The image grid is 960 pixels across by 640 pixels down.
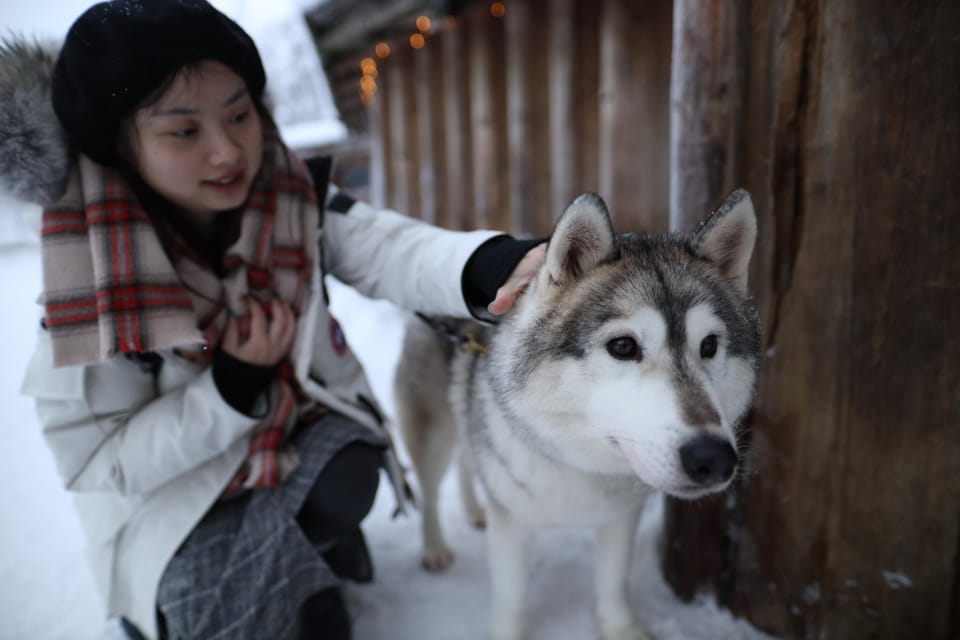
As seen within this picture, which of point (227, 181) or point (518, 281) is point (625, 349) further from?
point (227, 181)

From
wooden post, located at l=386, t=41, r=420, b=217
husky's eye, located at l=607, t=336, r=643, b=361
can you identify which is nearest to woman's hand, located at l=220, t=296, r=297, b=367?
husky's eye, located at l=607, t=336, r=643, b=361

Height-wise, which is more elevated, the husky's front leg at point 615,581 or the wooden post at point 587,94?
the wooden post at point 587,94

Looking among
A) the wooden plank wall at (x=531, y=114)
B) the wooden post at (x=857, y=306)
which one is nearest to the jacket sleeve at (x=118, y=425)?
the wooden post at (x=857, y=306)

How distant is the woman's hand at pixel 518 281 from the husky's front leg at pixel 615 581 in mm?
819

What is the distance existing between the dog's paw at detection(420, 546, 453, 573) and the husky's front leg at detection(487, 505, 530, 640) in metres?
0.43

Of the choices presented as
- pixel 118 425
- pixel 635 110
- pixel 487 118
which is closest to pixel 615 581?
pixel 118 425

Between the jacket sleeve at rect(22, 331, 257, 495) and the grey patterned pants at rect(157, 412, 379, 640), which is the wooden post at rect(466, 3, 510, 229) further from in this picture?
the jacket sleeve at rect(22, 331, 257, 495)

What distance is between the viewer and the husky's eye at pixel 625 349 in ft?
3.59

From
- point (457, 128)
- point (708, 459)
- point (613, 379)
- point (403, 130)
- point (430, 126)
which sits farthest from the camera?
point (403, 130)

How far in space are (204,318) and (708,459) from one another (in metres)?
1.37

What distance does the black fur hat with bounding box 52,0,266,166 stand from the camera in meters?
1.15

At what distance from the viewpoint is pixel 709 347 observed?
1129 millimetres

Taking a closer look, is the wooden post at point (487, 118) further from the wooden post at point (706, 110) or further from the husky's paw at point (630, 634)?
the husky's paw at point (630, 634)

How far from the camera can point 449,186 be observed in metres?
4.89
